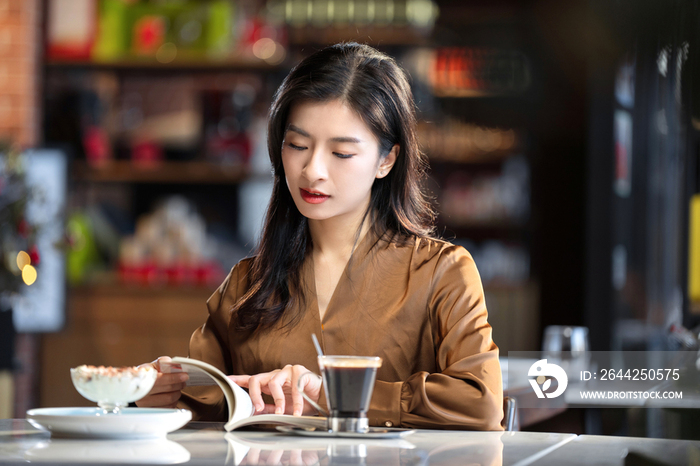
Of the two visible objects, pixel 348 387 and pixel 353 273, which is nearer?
pixel 348 387

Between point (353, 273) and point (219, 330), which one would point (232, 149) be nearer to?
point (219, 330)

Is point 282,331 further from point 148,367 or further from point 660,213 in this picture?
point 660,213

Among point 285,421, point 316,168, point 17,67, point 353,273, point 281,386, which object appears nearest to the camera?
point 285,421

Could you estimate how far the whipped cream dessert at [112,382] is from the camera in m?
1.06

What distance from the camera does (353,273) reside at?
60.1 inches

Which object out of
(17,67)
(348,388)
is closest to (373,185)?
(348,388)

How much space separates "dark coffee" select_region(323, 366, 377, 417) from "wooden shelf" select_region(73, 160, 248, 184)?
133 inches

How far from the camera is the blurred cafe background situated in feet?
12.9

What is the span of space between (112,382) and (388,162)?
715 mm

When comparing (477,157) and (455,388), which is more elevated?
(477,157)

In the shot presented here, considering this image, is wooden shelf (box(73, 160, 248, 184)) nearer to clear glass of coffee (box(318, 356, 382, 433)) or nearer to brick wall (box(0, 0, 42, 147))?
brick wall (box(0, 0, 42, 147))

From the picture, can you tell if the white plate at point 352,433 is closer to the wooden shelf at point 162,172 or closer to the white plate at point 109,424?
the white plate at point 109,424

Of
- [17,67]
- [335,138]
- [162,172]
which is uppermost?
[17,67]

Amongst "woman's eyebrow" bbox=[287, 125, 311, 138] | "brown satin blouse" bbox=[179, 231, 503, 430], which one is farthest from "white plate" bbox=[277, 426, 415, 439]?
"woman's eyebrow" bbox=[287, 125, 311, 138]
